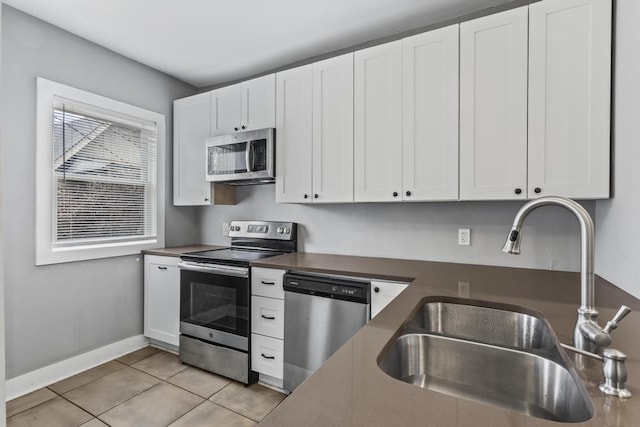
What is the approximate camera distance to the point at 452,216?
2.22 m

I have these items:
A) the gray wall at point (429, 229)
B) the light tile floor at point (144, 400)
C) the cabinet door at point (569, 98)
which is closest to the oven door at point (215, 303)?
the light tile floor at point (144, 400)

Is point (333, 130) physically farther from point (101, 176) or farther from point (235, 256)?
point (101, 176)

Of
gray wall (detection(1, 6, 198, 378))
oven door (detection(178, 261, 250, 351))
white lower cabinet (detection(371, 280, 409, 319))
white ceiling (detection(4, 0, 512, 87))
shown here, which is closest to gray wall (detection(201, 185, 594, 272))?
white lower cabinet (detection(371, 280, 409, 319))

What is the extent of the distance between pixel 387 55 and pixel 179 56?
1839 mm

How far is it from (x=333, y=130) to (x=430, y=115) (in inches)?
27.0

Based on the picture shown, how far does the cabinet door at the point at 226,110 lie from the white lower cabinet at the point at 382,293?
6.00ft

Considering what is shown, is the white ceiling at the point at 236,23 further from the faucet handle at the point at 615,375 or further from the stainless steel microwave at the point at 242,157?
the faucet handle at the point at 615,375

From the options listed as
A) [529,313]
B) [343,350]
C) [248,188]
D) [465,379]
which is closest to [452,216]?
[529,313]

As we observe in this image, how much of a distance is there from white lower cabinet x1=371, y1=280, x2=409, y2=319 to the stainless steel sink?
22.9 inches

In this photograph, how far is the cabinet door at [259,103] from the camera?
8.49 feet

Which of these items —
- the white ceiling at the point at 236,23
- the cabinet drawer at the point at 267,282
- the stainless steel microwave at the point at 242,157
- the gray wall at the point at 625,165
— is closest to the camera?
the gray wall at the point at 625,165

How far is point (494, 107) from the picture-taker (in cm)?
180

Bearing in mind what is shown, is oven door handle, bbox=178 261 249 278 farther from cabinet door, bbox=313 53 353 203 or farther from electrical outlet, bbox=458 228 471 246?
electrical outlet, bbox=458 228 471 246

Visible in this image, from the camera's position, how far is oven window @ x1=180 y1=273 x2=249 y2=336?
2.33 metres
